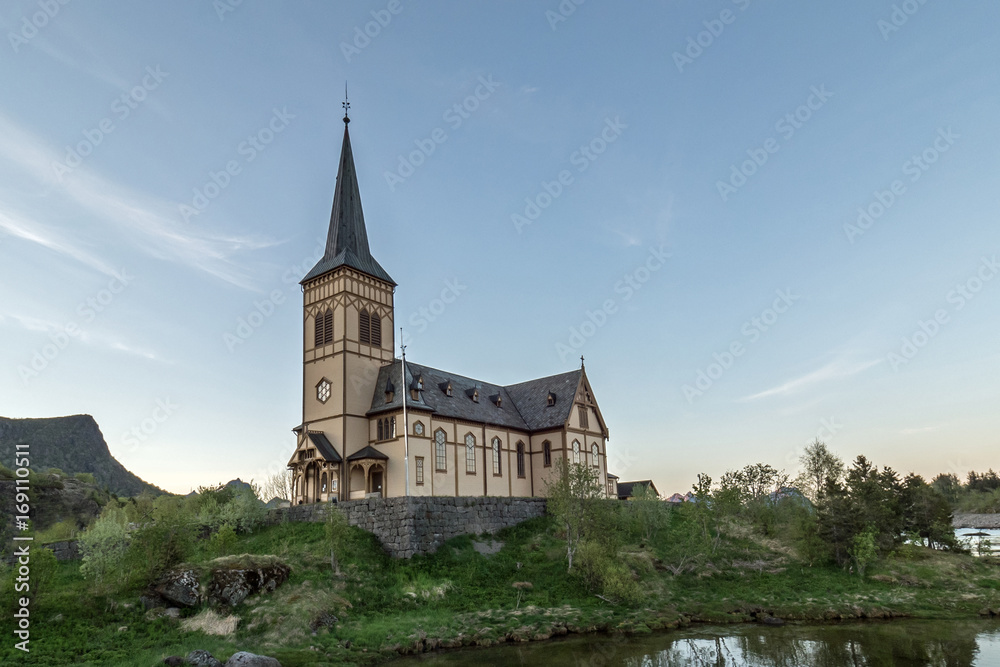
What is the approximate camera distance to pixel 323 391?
43781 mm

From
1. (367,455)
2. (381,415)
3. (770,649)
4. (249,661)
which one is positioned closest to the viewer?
(249,661)

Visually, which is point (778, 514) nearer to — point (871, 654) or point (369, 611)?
point (871, 654)

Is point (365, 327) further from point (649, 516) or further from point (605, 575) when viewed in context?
point (605, 575)

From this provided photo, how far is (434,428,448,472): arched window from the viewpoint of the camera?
1696 inches

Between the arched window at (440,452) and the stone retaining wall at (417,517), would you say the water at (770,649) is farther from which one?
the arched window at (440,452)

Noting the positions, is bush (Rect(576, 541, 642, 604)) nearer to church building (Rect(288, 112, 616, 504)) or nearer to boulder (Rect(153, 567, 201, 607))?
church building (Rect(288, 112, 616, 504))

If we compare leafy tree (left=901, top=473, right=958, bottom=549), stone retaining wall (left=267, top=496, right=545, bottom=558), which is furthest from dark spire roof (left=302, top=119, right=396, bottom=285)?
leafy tree (left=901, top=473, right=958, bottom=549)

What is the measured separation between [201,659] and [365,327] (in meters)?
26.8

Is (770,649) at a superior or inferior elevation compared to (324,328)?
inferior

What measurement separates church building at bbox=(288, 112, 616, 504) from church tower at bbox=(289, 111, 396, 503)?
0.08 meters

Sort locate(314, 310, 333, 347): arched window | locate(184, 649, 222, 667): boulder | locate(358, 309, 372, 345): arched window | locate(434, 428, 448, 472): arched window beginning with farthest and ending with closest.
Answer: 1. locate(358, 309, 372, 345): arched window
2. locate(314, 310, 333, 347): arched window
3. locate(434, 428, 448, 472): arched window
4. locate(184, 649, 222, 667): boulder

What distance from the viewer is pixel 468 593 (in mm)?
29984

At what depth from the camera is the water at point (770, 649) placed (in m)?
21.8

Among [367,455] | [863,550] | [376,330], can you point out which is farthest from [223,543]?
[863,550]
